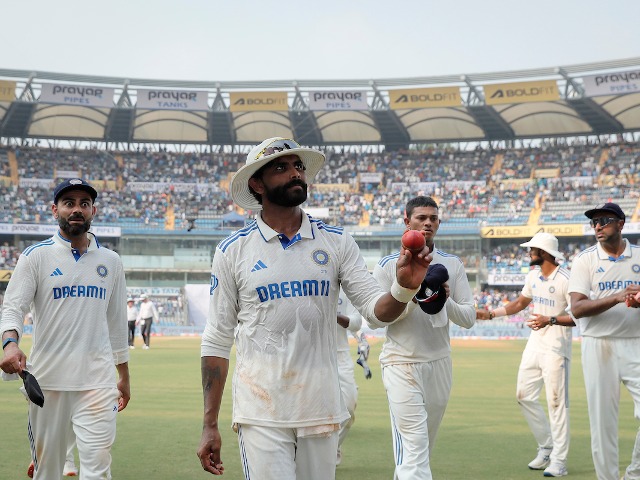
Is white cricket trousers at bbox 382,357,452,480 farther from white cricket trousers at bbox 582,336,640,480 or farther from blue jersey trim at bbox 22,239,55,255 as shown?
blue jersey trim at bbox 22,239,55,255

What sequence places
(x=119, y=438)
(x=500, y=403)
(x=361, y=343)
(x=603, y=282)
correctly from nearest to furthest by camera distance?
1. (x=603, y=282)
2. (x=119, y=438)
3. (x=361, y=343)
4. (x=500, y=403)

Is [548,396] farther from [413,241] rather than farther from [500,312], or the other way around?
[413,241]

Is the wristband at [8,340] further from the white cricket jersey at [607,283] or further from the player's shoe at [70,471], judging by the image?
the white cricket jersey at [607,283]

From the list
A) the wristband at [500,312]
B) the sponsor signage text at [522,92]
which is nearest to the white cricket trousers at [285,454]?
the wristband at [500,312]

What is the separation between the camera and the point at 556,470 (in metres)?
8.15

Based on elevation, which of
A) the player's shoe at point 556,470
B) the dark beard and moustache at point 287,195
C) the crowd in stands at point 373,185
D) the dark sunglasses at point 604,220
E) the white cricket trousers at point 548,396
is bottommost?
the player's shoe at point 556,470

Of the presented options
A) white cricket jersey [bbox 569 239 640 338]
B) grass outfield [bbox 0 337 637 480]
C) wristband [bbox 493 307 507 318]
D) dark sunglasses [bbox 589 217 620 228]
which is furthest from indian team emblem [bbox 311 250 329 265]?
wristband [bbox 493 307 507 318]

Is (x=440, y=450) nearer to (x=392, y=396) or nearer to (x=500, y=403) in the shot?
(x=392, y=396)

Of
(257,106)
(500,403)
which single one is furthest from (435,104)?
(500,403)

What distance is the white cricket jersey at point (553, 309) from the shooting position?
910 centimetres

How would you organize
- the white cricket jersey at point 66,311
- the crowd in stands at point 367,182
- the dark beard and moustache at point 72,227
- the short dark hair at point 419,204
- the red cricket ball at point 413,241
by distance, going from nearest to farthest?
the red cricket ball at point 413,241
the white cricket jersey at point 66,311
the dark beard and moustache at point 72,227
the short dark hair at point 419,204
the crowd in stands at point 367,182

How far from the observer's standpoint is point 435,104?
4975 cm

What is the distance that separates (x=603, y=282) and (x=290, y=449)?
4.20 meters

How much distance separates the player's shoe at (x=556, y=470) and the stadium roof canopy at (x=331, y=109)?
40.2 m
